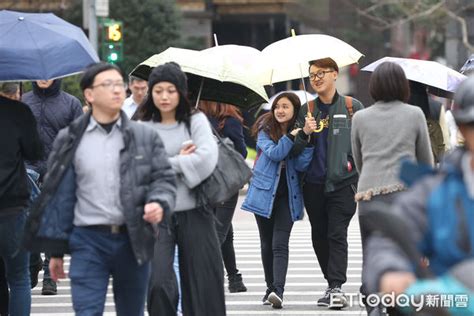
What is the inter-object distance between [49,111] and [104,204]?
472 cm

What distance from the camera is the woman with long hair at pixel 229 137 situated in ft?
36.8

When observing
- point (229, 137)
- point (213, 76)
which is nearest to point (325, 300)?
point (229, 137)

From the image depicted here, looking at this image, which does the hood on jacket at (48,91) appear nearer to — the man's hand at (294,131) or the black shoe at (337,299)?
the man's hand at (294,131)

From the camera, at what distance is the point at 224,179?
8.00 metres

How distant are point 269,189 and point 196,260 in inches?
121

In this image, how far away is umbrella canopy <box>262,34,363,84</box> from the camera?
35.7 ft

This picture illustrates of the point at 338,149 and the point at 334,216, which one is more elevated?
the point at 338,149

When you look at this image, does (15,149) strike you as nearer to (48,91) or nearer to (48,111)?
(48,111)

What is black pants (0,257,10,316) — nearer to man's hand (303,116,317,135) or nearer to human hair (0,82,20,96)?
human hair (0,82,20,96)

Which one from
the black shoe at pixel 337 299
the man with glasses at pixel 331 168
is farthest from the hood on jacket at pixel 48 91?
the black shoe at pixel 337 299

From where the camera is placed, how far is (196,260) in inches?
309

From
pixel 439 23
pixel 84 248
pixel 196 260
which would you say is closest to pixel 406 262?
pixel 84 248

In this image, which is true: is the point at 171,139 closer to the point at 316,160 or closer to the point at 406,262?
the point at 316,160

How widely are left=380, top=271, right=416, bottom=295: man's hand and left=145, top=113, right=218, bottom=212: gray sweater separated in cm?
351
